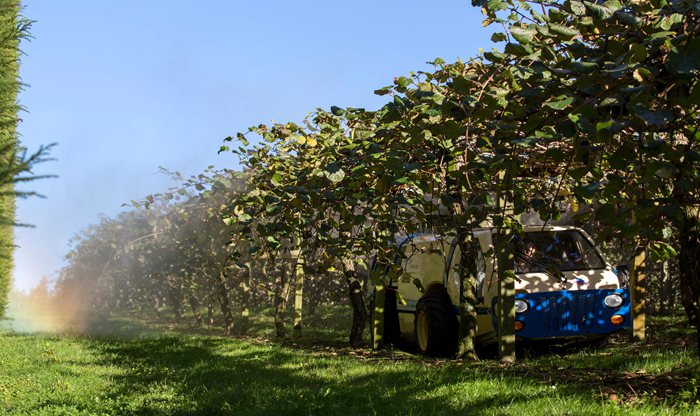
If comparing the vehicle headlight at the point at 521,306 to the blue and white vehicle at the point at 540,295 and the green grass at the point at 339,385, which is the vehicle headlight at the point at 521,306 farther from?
the green grass at the point at 339,385

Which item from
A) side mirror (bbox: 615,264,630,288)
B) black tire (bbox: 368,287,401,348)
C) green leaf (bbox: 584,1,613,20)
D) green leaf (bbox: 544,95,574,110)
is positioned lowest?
black tire (bbox: 368,287,401,348)

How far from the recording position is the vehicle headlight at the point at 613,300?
10070 mm

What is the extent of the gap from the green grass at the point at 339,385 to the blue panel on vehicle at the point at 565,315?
0.39 metres

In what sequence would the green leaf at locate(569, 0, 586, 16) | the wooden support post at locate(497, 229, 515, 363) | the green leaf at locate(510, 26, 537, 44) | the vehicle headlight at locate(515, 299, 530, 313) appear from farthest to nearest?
the vehicle headlight at locate(515, 299, 530, 313) → the wooden support post at locate(497, 229, 515, 363) → the green leaf at locate(510, 26, 537, 44) → the green leaf at locate(569, 0, 586, 16)

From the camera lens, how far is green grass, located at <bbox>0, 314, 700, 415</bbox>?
19.8ft

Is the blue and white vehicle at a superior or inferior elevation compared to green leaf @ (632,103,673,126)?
inferior

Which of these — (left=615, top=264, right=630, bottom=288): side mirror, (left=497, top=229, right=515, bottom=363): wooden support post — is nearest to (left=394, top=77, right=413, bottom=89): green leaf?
(left=497, top=229, right=515, bottom=363): wooden support post

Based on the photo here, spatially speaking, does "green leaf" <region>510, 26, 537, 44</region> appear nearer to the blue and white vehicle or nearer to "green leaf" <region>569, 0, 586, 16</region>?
"green leaf" <region>569, 0, 586, 16</region>

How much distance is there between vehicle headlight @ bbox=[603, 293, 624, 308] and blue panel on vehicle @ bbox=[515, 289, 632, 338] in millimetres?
52

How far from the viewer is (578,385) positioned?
684cm

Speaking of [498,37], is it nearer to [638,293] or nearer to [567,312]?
[567,312]

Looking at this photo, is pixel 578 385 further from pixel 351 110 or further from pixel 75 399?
pixel 75 399

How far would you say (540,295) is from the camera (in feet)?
32.6

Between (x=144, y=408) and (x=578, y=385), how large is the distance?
410 centimetres
